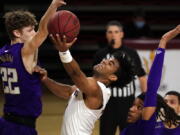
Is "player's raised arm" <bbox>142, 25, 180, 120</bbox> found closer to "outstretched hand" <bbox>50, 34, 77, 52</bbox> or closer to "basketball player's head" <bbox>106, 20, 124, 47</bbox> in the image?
"outstretched hand" <bbox>50, 34, 77, 52</bbox>

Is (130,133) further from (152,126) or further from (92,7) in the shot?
(92,7)

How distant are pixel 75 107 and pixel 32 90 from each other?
409 mm

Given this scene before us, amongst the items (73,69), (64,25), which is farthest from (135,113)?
(64,25)

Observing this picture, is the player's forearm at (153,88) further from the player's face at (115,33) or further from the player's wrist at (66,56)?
the player's face at (115,33)

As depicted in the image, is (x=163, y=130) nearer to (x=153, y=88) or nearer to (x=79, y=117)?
(x=153, y=88)

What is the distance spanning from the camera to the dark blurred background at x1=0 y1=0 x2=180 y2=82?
38.0ft

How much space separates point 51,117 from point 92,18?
4.22 meters

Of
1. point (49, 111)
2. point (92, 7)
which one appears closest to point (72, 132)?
point (49, 111)

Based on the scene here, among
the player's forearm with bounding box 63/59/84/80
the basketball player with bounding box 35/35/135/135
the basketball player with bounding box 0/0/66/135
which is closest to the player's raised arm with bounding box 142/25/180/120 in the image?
the basketball player with bounding box 35/35/135/135

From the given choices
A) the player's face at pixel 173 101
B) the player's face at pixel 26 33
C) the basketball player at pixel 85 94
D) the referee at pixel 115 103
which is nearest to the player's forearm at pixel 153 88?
the basketball player at pixel 85 94

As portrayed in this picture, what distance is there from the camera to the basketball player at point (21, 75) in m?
4.08

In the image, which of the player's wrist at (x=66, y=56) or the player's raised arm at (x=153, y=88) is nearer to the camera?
the player's wrist at (x=66, y=56)

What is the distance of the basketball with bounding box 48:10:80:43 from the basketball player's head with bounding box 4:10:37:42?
361mm

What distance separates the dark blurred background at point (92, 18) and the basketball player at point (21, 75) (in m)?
7.04
